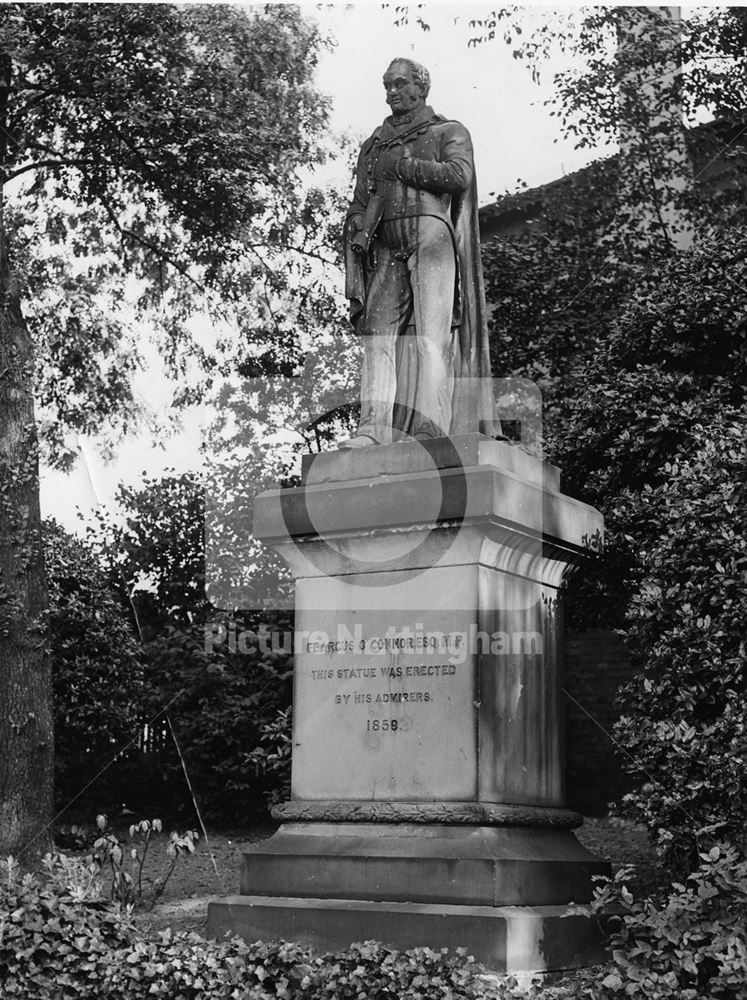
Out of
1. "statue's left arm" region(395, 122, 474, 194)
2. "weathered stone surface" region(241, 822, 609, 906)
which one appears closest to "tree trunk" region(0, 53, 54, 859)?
"weathered stone surface" region(241, 822, 609, 906)

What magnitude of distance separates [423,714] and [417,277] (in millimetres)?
2411

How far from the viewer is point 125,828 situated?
47.5ft

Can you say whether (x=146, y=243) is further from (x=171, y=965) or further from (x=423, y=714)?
(x=171, y=965)

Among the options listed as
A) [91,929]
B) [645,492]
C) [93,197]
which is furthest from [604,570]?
[93,197]

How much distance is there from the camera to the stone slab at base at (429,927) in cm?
585

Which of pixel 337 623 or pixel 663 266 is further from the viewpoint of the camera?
pixel 663 266

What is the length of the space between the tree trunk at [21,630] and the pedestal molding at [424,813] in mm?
5948

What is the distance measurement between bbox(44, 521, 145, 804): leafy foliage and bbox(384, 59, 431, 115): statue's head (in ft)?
25.3

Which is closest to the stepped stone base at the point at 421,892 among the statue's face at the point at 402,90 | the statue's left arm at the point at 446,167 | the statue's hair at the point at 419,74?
the statue's left arm at the point at 446,167

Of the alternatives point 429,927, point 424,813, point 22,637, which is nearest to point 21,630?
point 22,637

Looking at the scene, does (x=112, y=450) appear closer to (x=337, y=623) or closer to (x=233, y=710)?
(x=233, y=710)

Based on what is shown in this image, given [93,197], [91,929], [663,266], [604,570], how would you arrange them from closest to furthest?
[91,929] → [604,570] → [663,266] → [93,197]

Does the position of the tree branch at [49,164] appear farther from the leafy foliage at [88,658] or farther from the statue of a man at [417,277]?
the statue of a man at [417,277]

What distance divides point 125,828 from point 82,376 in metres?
5.02
